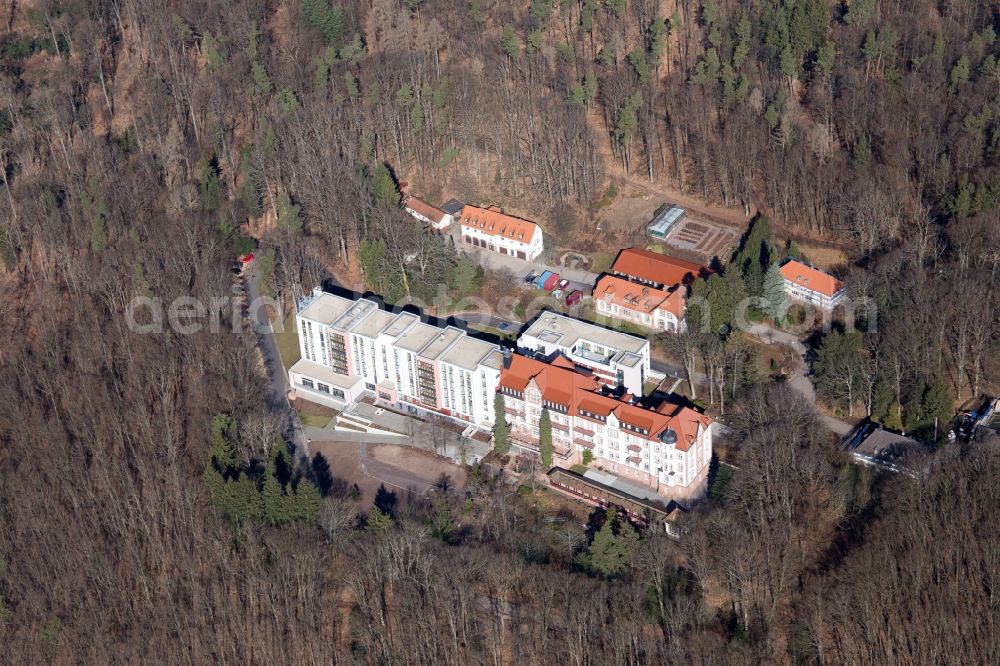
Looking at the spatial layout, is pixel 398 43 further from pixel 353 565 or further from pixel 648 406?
pixel 353 565

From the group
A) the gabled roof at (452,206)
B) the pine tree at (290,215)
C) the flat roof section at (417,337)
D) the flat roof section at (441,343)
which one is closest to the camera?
the flat roof section at (441,343)

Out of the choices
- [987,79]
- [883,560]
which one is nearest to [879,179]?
[987,79]

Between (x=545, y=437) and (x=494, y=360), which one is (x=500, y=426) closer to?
(x=545, y=437)

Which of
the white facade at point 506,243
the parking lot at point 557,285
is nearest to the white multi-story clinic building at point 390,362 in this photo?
the parking lot at point 557,285

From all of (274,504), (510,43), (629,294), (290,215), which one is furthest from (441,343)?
(510,43)

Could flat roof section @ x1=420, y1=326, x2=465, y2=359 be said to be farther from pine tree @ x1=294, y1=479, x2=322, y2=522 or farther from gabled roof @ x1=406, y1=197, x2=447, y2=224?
gabled roof @ x1=406, y1=197, x2=447, y2=224

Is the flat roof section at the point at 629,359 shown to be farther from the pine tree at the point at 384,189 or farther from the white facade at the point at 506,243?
the pine tree at the point at 384,189

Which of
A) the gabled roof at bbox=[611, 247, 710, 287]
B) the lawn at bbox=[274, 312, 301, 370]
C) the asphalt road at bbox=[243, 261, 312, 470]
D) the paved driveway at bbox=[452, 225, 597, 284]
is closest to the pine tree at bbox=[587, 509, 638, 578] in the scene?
the asphalt road at bbox=[243, 261, 312, 470]
